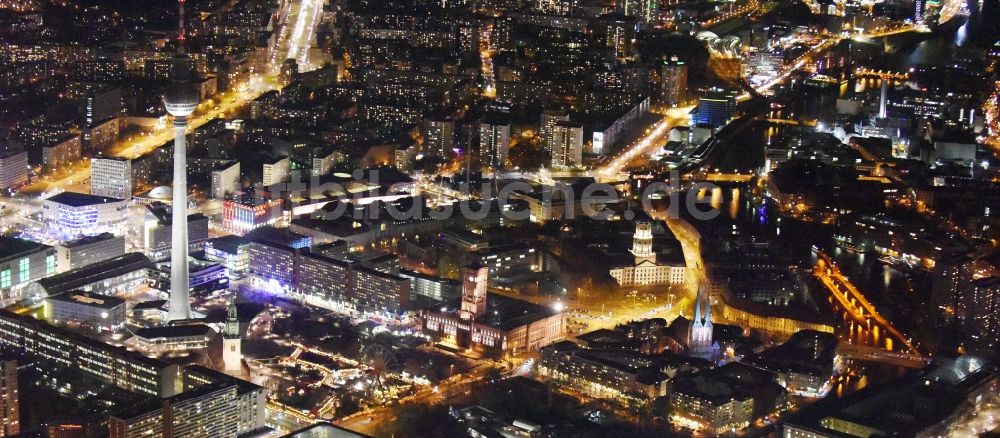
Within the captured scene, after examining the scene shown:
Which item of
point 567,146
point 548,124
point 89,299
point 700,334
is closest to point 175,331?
point 89,299

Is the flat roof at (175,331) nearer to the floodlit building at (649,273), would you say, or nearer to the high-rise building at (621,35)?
the floodlit building at (649,273)

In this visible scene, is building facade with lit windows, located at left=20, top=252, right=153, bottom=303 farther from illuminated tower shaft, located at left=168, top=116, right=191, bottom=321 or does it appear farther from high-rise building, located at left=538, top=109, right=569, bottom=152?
high-rise building, located at left=538, top=109, right=569, bottom=152

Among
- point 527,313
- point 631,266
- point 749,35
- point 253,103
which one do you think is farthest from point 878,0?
point 527,313

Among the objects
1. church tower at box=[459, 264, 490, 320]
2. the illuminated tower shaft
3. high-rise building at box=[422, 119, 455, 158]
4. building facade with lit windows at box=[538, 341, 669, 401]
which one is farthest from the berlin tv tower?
high-rise building at box=[422, 119, 455, 158]

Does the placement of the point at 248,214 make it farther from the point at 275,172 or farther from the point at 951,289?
the point at 951,289

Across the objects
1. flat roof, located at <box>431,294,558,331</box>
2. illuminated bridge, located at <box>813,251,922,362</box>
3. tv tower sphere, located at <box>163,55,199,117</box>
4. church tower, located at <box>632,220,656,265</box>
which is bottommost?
illuminated bridge, located at <box>813,251,922,362</box>

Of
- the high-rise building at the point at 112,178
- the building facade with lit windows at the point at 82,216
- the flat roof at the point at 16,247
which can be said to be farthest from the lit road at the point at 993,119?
the flat roof at the point at 16,247
